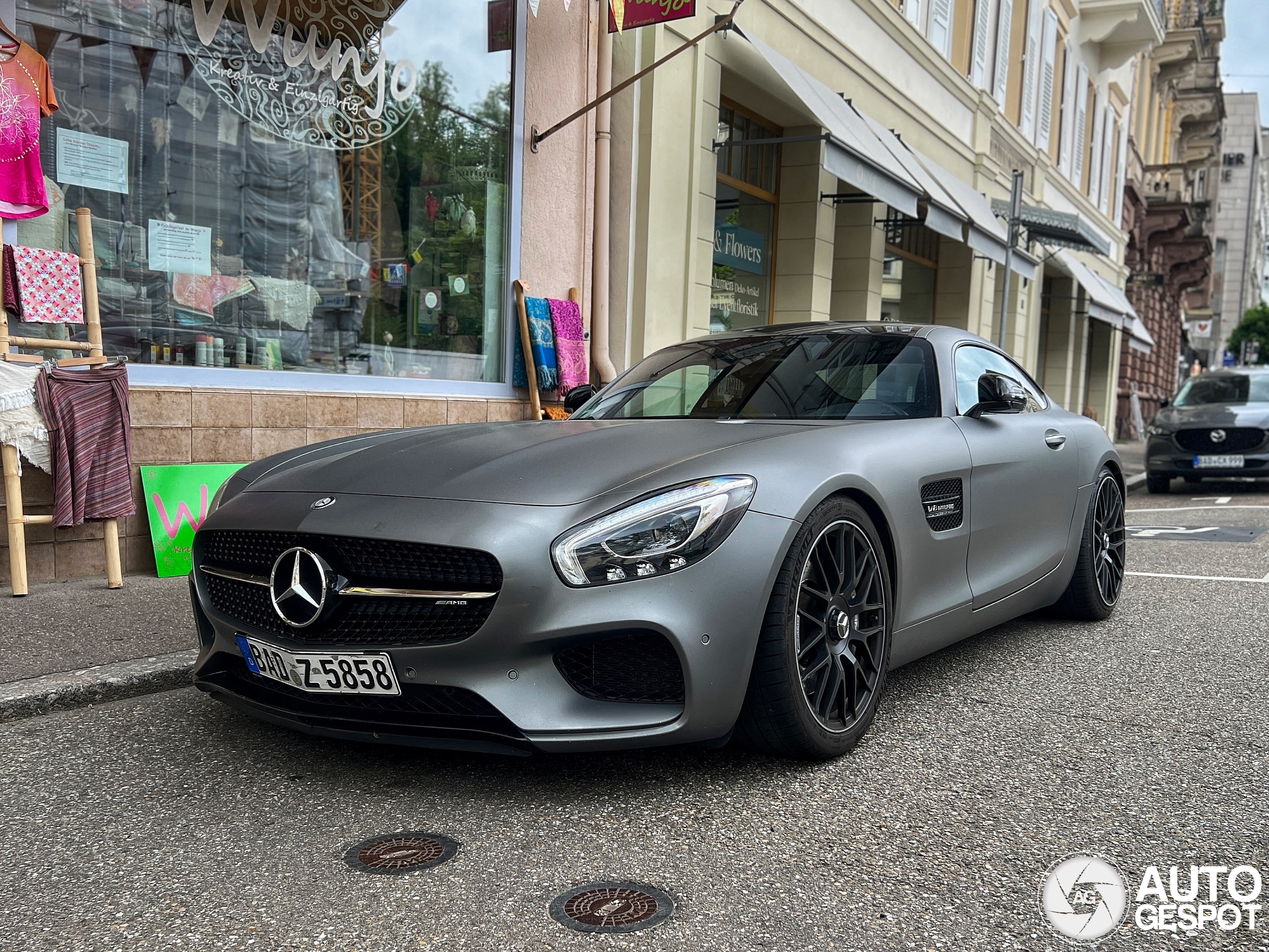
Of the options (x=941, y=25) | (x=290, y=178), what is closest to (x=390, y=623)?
(x=290, y=178)

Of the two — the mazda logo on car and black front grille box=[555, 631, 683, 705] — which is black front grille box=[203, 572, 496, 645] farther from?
black front grille box=[555, 631, 683, 705]

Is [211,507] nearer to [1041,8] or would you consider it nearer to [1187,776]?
[1187,776]

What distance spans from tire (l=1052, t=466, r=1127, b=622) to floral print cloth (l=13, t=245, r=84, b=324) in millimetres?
4853

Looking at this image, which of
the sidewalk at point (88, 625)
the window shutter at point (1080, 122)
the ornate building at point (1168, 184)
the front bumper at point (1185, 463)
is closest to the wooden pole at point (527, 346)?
the sidewalk at point (88, 625)

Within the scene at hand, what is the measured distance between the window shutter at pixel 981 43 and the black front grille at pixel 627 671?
54.3 feet

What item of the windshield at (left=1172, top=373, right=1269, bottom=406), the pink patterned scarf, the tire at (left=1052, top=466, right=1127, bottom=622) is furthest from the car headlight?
the windshield at (left=1172, top=373, right=1269, bottom=406)

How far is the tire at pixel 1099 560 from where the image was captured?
4.84 meters

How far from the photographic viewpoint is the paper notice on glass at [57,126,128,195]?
18.7ft

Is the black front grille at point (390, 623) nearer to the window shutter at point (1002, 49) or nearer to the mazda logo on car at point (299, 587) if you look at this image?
the mazda logo on car at point (299, 587)

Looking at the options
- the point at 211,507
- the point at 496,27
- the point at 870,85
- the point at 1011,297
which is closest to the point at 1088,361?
the point at 1011,297

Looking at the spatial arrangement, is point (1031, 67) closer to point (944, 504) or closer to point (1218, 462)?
point (1218, 462)

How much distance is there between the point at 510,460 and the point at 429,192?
5.40 m

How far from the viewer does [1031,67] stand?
20.2m

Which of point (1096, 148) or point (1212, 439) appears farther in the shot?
point (1096, 148)
